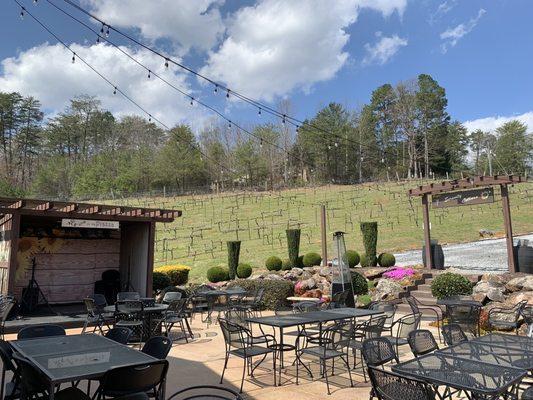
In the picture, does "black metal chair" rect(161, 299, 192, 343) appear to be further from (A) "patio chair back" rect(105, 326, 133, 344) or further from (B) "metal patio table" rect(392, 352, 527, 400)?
(B) "metal patio table" rect(392, 352, 527, 400)

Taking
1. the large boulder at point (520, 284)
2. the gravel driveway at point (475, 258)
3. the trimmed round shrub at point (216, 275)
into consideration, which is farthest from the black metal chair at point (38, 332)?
the gravel driveway at point (475, 258)

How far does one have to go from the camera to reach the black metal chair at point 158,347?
3176 millimetres

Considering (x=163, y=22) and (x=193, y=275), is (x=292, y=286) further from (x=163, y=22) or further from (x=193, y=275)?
(x=193, y=275)

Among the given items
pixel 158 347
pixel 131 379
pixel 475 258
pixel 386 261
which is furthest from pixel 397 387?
pixel 475 258

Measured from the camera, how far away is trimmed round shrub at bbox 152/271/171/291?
1268 cm

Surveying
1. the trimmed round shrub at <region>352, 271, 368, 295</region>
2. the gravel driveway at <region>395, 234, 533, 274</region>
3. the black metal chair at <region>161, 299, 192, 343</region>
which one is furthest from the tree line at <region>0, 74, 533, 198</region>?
the black metal chair at <region>161, 299, 192, 343</region>

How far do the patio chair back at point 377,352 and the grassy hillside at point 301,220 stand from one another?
16.1 m

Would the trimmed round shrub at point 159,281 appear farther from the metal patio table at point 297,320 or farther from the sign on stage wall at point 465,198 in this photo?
the sign on stage wall at point 465,198

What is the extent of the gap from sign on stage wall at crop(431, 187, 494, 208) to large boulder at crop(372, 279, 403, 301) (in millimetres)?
2752

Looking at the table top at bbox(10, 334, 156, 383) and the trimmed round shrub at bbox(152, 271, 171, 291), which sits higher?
the table top at bbox(10, 334, 156, 383)

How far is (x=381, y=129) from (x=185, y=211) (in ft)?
80.2

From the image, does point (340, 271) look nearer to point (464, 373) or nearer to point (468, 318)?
point (468, 318)

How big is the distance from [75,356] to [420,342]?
2904mm

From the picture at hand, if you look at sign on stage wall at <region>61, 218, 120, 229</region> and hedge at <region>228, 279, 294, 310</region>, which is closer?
sign on stage wall at <region>61, 218, 120, 229</region>
